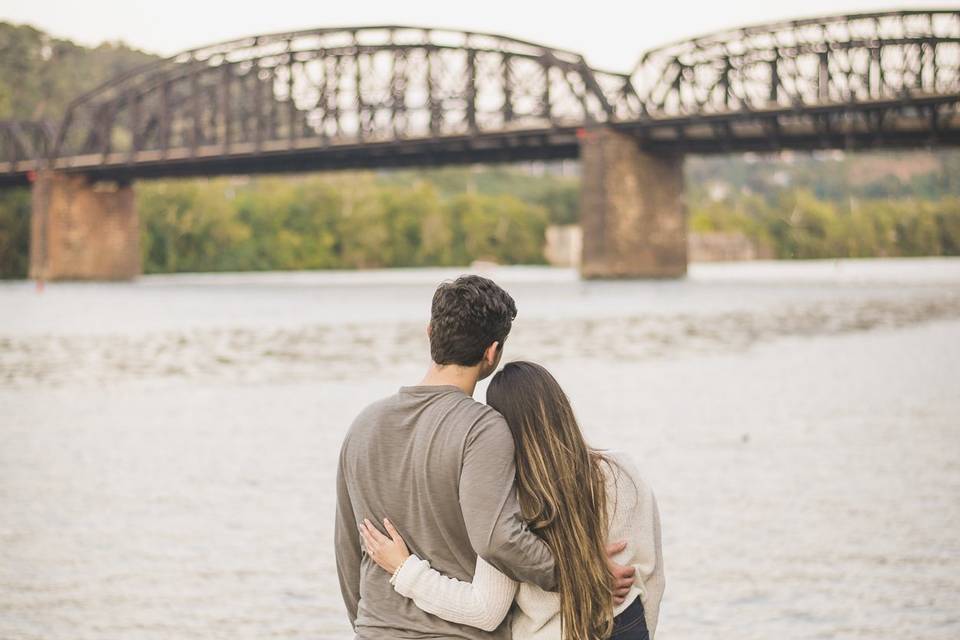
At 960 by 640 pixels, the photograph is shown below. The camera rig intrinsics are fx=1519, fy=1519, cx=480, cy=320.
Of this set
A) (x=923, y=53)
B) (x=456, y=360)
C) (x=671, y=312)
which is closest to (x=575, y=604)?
(x=456, y=360)

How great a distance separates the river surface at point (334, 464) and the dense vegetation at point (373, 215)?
72533mm

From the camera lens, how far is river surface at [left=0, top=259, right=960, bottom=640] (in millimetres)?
7926

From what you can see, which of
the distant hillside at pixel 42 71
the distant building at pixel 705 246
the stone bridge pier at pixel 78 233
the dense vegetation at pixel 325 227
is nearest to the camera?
the stone bridge pier at pixel 78 233

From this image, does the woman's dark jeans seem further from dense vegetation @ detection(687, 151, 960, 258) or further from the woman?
dense vegetation @ detection(687, 151, 960, 258)

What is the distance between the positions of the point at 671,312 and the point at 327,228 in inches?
3578

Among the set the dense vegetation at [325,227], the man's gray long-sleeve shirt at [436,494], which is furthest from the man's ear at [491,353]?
the dense vegetation at [325,227]

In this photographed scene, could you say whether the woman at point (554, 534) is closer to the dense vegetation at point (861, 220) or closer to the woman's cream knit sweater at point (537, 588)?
the woman's cream knit sweater at point (537, 588)

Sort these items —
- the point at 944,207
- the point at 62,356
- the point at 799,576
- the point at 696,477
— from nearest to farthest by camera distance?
the point at 799,576 < the point at 696,477 < the point at 62,356 < the point at 944,207

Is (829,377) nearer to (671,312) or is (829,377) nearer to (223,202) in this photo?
(671,312)

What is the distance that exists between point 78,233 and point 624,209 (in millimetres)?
38904

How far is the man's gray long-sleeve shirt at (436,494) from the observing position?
3.66 metres

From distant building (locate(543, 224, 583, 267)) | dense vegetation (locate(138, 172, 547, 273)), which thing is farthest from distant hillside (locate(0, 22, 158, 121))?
distant building (locate(543, 224, 583, 267))

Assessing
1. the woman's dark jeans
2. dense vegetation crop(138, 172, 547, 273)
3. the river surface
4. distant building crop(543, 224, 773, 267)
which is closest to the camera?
the woman's dark jeans

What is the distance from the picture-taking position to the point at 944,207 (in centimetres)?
16212
